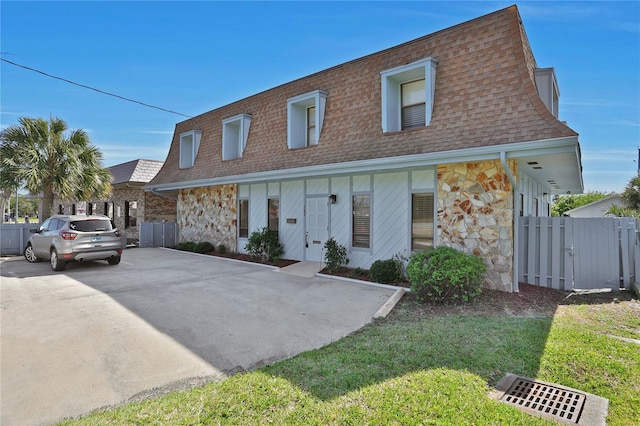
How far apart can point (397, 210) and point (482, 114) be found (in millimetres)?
2981

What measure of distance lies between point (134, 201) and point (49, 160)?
20.3 feet

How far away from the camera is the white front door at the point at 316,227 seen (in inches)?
417

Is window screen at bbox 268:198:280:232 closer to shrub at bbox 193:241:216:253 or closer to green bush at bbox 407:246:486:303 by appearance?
shrub at bbox 193:241:216:253

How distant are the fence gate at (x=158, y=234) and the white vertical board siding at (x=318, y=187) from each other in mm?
9111

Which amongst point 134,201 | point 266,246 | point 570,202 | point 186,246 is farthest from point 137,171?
point 570,202

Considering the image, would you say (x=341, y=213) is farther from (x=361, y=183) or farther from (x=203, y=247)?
(x=203, y=247)

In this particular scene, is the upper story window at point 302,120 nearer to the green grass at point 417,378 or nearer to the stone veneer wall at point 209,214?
the stone veneer wall at point 209,214

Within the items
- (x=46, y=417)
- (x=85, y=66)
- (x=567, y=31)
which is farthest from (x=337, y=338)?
(x=85, y=66)

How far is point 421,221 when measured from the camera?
8633 mm

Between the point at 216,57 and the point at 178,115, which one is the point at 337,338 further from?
the point at 178,115

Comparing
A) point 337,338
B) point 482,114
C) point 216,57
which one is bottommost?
point 337,338

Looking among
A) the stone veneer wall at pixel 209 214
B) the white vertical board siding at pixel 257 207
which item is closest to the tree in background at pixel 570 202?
the white vertical board siding at pixel 257 207

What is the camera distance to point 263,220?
1262 centimetres

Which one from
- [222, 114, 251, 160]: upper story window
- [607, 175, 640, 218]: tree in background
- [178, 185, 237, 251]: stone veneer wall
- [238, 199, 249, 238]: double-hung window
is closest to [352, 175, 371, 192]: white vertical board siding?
[238, 199, 249, 238]: double-hung window
